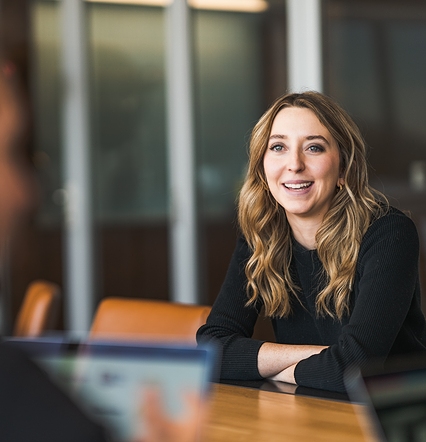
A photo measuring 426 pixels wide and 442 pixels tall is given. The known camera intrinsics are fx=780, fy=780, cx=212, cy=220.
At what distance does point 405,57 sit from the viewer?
14.2 feet

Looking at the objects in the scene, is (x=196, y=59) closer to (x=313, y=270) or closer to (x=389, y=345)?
(x=313, y=270)

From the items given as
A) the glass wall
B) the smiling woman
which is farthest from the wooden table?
the glass wall

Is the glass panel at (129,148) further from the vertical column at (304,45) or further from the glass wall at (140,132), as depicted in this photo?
the vertical column at (304,45)

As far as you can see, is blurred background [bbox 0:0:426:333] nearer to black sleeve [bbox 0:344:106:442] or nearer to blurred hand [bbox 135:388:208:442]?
blurred hand [bbox 135:388:208:442]

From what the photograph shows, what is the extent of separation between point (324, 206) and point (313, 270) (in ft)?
0.66

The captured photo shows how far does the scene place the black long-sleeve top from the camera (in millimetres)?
1966

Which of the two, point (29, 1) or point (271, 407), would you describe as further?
point (29, 1)

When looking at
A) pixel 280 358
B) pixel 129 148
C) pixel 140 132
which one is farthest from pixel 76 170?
pixel 280 358

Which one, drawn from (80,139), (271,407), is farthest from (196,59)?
(271,407)

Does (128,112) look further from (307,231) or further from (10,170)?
(10,170)

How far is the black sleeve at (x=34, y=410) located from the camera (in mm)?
600

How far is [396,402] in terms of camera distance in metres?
0.92

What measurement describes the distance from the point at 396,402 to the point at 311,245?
1442 mm

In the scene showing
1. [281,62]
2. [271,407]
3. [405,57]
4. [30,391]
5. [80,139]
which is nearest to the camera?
[30,391]
